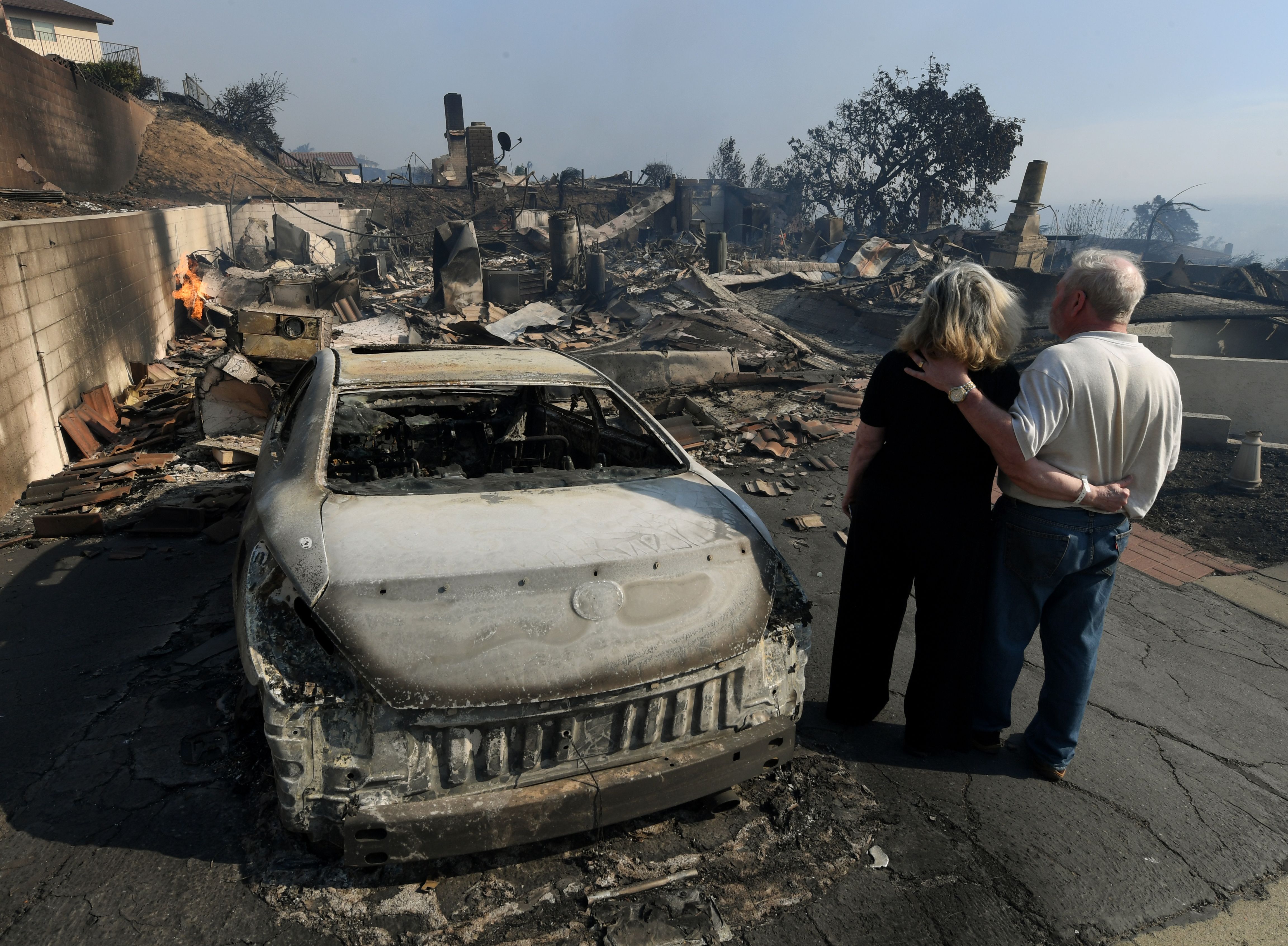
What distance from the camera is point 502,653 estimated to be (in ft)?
6.63

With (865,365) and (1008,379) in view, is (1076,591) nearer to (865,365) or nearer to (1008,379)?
(1008,379)

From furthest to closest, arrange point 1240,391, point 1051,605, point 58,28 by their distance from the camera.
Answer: point 58,28
point 1240,391
point 1051,605

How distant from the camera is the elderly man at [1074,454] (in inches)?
95.4

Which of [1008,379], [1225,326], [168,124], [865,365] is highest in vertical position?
[168,124]

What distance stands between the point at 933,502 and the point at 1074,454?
1.60 ft

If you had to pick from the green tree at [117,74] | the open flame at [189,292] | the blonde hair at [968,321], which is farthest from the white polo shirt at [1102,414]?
the green tree at [117,74]

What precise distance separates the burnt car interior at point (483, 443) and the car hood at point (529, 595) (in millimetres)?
278

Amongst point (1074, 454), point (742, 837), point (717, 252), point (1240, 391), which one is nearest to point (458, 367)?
point (742, 837)

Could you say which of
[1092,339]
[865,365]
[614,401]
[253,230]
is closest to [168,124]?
[253,230]

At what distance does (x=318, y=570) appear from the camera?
82.8 inches

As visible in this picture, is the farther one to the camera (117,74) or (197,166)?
(197,166)

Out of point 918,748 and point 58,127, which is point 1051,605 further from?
point 58,127

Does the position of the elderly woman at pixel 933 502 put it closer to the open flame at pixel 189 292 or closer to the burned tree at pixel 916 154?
the open flame at pixel 189 292

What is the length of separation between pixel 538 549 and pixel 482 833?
2.63 ft
